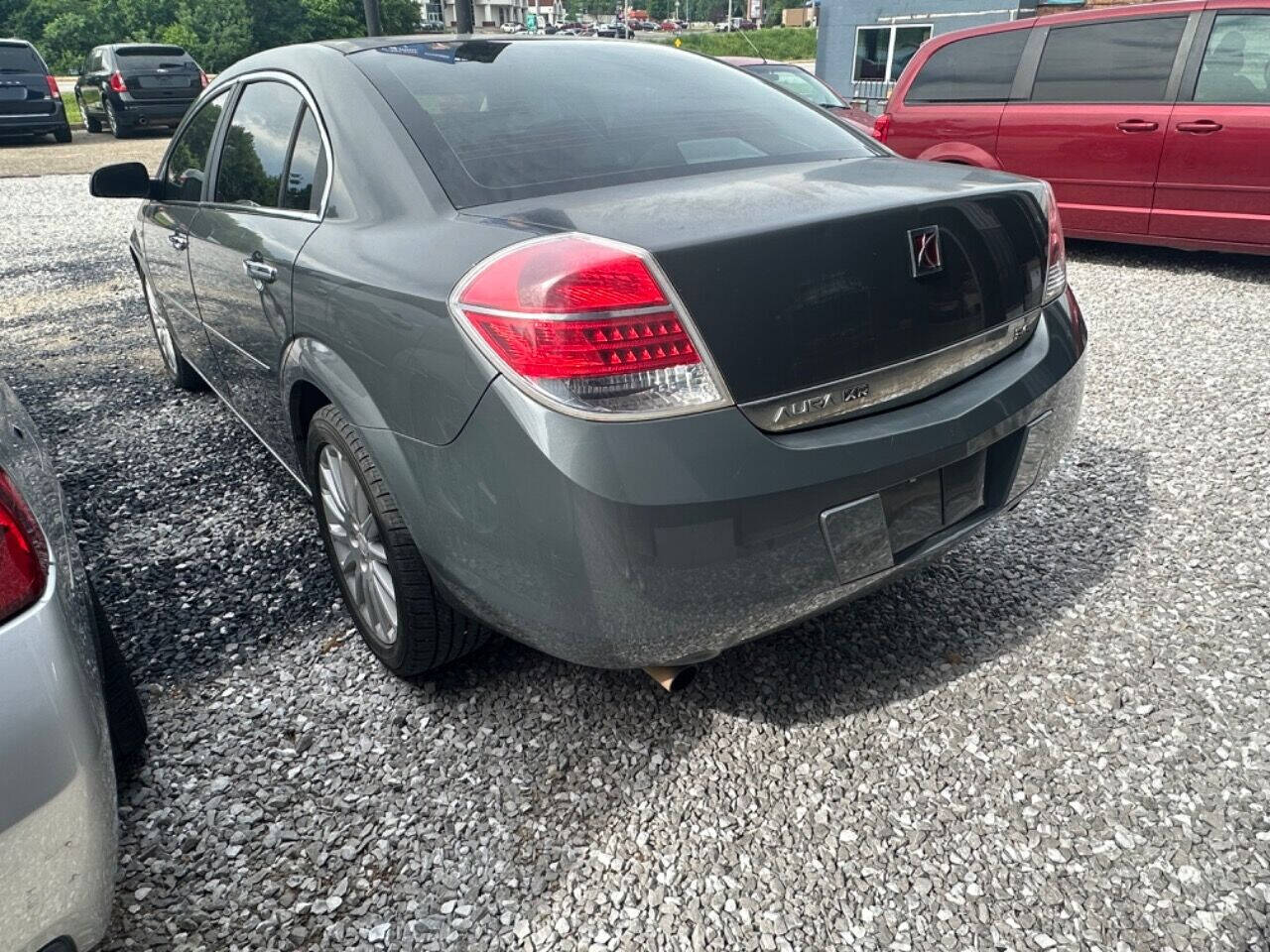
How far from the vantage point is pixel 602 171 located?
2.13 m

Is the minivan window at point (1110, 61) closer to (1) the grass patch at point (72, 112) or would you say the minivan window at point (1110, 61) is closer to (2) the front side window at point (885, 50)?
(2) the front side window at point (885, 50)

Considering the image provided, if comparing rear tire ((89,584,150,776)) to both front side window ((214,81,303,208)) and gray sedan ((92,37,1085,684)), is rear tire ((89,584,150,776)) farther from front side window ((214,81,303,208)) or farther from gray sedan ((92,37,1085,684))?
front side window ((214,81,303,208))

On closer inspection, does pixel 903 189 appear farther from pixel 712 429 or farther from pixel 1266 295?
pixel 1266 295

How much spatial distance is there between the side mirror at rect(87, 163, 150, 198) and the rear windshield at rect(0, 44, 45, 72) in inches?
618

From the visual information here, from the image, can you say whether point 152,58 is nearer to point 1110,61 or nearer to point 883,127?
point 883,127

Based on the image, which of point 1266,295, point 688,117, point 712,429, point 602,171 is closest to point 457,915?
point 712,429

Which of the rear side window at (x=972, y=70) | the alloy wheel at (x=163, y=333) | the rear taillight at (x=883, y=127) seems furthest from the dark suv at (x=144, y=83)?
the rear side window at (x=972, y=70)

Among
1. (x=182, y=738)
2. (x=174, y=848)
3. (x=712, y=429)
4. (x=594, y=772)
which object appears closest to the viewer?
(x=712, y=429)

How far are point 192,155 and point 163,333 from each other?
4.64ft

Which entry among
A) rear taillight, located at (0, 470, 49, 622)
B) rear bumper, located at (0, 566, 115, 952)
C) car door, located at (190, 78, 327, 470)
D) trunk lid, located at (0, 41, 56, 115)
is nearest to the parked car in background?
car door, located at (190, 78, 327, 470)

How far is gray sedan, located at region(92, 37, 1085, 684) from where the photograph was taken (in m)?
1.61

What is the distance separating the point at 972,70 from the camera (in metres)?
7.20

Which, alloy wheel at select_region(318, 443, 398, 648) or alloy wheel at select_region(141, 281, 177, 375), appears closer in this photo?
alloy wheel at select_region(318, 443, 398, 648)

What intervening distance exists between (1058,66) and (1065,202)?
3.41 feet
